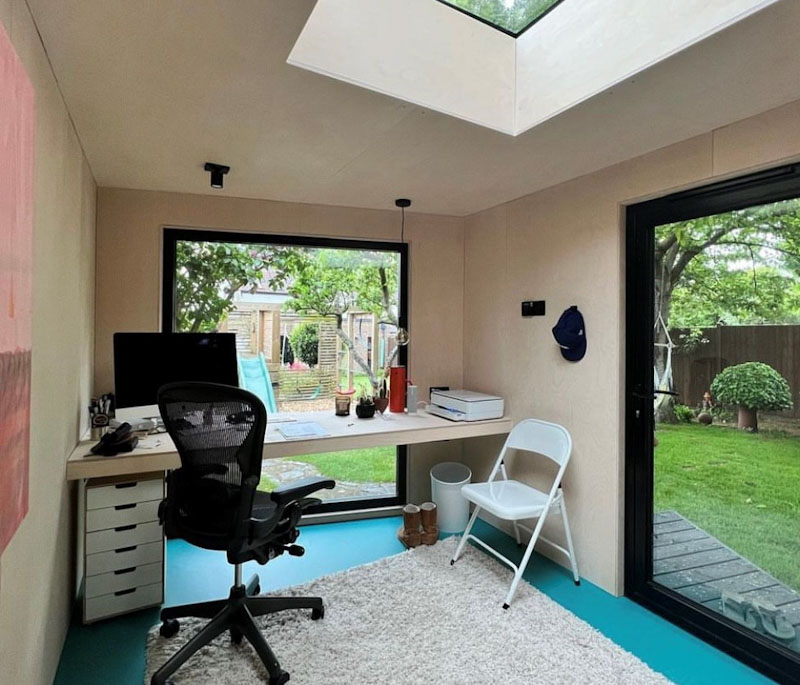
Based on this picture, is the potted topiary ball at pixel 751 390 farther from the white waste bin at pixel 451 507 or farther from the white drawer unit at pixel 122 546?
the white drawer unit at pixel 122 546

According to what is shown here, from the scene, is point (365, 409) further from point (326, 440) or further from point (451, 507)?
point (451, 507)

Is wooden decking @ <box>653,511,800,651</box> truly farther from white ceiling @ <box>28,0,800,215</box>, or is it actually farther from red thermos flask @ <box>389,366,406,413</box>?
white ceiling @ <box>28,0,800,215</box>

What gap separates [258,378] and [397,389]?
99 cm

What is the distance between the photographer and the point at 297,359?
3367 mm

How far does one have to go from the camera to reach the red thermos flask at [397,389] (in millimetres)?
3381

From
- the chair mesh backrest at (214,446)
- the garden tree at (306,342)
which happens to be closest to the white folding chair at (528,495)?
the chair mesh backrest at (214,446)

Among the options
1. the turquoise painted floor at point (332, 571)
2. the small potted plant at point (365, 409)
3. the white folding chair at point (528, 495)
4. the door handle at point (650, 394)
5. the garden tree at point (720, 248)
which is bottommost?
the turquoise painted floor at point (332, 571)

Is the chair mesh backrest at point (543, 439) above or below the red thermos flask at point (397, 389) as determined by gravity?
below

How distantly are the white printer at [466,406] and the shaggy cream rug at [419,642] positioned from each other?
3.19 feet

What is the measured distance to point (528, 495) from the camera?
2672mm

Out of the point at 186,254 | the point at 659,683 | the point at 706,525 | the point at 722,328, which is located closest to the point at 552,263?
the point at 722,328

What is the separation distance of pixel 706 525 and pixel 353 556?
6.21 ft

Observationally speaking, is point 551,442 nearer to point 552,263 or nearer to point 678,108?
point 552,263

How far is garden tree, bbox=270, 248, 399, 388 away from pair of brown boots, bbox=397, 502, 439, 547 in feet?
3.26
